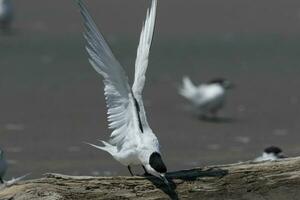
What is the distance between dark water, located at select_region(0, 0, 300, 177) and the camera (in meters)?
12.3

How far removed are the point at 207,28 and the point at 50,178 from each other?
40.5ft

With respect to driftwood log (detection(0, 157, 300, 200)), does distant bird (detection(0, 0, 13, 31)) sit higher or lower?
higher

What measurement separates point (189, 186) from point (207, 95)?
713 cm

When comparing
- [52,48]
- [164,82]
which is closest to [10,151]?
[164,82]

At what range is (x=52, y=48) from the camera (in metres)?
17.7

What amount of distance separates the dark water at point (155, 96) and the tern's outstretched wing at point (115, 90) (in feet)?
11.6

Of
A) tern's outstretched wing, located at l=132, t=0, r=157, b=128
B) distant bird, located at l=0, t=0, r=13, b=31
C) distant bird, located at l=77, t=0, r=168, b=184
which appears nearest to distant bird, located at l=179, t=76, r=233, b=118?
distant bird, located at l=0, t=0, r=13, b=31

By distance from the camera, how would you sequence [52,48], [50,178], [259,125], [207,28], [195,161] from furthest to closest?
[207,28]
[52,48]
[259,125]
[195,161]
[50,178]

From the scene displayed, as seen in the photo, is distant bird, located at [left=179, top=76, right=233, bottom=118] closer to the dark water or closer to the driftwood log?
the dark water

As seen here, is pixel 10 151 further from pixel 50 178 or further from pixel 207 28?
pixel 207 28

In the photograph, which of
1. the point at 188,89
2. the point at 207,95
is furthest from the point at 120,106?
the point at 188,89

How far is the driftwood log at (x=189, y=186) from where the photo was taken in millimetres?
7469

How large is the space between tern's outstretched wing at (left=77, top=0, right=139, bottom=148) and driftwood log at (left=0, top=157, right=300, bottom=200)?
1.00ft


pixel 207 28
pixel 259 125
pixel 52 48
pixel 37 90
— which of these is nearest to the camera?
pixel 259 125
